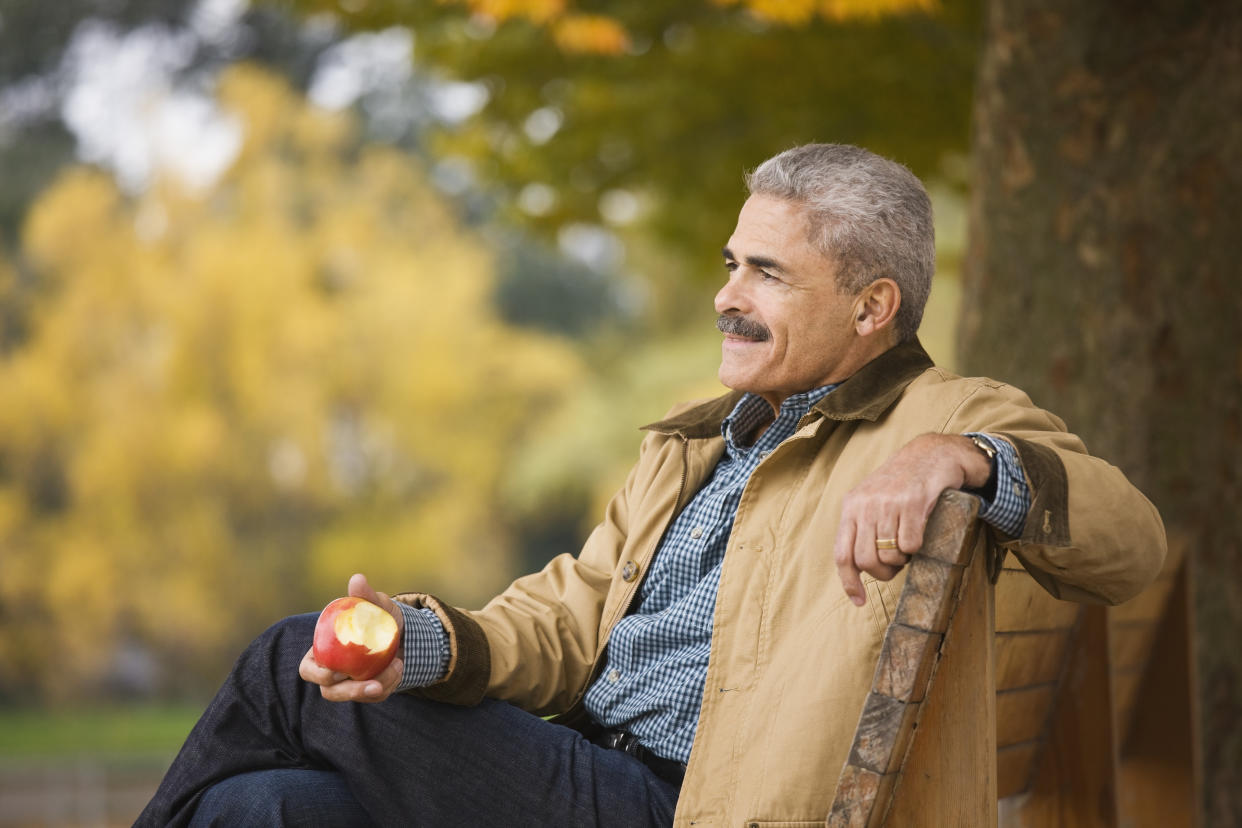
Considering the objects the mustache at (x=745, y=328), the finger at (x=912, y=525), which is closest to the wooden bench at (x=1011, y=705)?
the finger at (x=912, y=525)

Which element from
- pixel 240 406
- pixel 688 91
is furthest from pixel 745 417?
pixel 240 406

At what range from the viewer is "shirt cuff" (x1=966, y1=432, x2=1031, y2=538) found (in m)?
1.65

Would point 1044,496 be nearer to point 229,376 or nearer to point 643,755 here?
point 643,755

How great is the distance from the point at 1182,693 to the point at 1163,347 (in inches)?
41.2

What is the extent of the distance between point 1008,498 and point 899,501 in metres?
0.17

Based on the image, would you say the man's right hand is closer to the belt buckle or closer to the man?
the man

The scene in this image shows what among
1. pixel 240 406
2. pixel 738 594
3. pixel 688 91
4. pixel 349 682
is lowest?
pixel 349 682

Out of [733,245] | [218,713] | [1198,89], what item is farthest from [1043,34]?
[218,713]

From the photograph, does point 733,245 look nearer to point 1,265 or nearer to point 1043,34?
point 1043,34

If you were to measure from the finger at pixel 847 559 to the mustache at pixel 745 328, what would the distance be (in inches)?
27.2

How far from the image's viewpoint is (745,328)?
2316 mm

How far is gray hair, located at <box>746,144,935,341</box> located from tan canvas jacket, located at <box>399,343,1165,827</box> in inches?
5.8

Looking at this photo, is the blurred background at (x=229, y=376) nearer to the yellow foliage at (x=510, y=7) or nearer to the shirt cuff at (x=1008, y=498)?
the yellow foliage at (x=510, y=7)

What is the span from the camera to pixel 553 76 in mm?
6336
